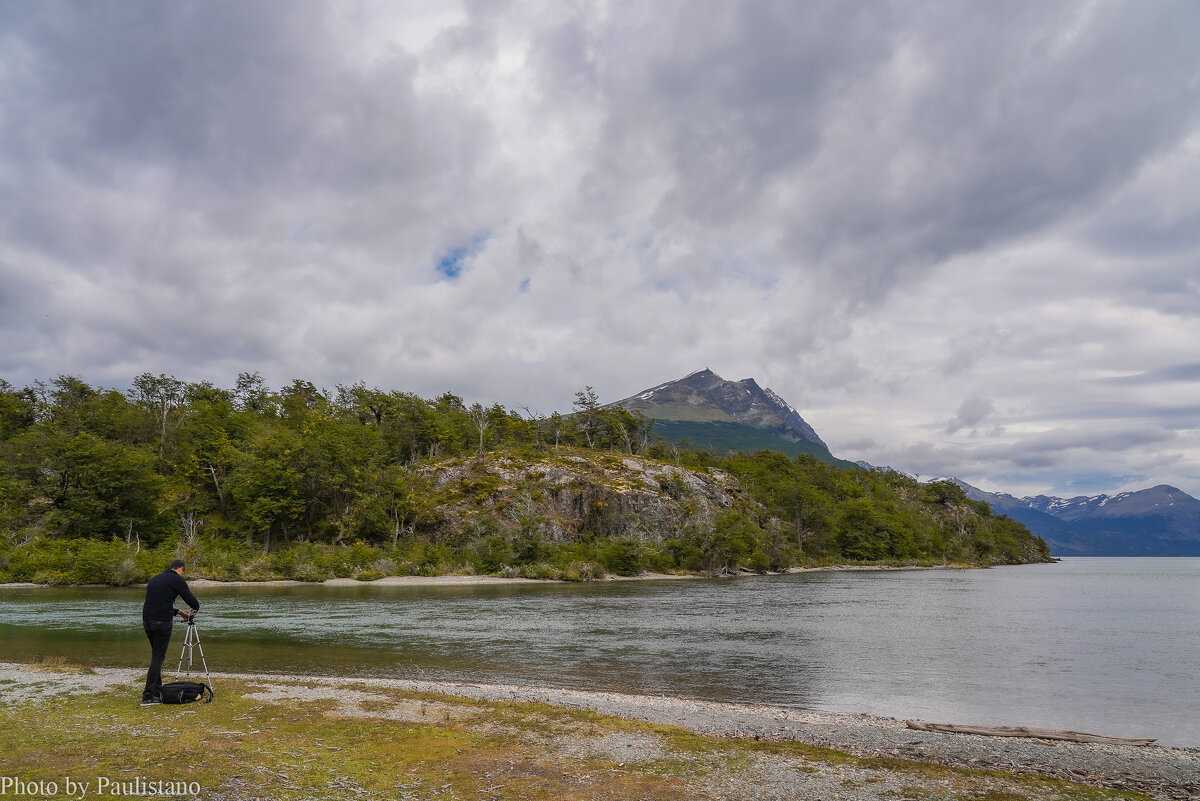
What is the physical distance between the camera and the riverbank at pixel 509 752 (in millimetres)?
10633

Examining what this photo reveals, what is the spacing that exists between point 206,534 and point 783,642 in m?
88.9

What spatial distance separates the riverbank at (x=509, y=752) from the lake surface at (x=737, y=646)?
5374 millimetres

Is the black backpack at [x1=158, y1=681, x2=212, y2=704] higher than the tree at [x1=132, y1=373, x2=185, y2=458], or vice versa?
the tree at [x1=132, y1=373, x2=185, y2=458]

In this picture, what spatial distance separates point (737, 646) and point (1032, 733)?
59.7 feet

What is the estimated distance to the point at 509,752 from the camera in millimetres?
12875

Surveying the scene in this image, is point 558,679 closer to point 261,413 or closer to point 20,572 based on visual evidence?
point 20,572

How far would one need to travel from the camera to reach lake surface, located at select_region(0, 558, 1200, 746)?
2294 cm

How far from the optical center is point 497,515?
102 meters

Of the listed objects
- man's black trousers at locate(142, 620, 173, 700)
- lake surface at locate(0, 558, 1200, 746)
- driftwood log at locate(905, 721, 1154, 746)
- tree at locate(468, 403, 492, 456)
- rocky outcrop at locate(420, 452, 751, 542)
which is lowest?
lake surface at locate(0, 558, 1200, 746)

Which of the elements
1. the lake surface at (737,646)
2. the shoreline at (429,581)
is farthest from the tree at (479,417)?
the lake surface at (737,646)

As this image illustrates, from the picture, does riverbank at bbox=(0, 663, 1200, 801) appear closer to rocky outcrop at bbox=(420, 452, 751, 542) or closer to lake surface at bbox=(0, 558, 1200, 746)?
lake surface at bbox=(0, 558, 1200, 746)

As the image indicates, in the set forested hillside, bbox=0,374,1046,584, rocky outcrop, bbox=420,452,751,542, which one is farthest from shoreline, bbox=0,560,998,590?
rocky outcrop, bbox=420,452,751,542

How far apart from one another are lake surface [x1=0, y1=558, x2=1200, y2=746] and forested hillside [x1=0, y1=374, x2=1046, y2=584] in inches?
927

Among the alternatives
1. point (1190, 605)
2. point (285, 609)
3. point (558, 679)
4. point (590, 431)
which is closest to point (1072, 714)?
point (558, 679)
